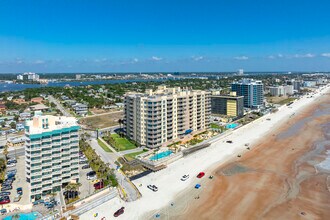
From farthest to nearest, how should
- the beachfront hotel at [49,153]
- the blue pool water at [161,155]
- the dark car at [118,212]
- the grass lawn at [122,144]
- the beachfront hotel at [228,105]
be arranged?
the beachfront hotel at [228,105] < the grass lawn at [122,144] < the blue pool water at [161,155] < the beachfront hotel at [49,153] < the dark car at [118,212]

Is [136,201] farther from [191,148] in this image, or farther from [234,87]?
[234,87]

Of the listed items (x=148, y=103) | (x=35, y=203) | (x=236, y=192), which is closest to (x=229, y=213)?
(x=236, y=192)

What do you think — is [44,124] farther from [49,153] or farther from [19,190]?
[19,190]

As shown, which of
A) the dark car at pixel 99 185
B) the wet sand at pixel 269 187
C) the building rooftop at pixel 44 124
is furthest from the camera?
the dark car at pixel 99 185

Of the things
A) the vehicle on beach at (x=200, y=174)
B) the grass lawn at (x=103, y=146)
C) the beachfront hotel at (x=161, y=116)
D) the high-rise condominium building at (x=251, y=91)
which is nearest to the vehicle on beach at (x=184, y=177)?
the vehicle on beach at (x=200, y=174)

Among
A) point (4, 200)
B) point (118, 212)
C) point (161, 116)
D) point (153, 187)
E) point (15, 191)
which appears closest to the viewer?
point (118, 212)

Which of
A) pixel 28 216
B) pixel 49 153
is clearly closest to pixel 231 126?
pixel 49 153

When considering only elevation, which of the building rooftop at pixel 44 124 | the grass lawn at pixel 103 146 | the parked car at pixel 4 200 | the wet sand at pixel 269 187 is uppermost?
the building rooftop at pixel 44 124

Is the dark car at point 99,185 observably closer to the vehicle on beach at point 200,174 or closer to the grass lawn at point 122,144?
the vehicle on beach at point 200,174
